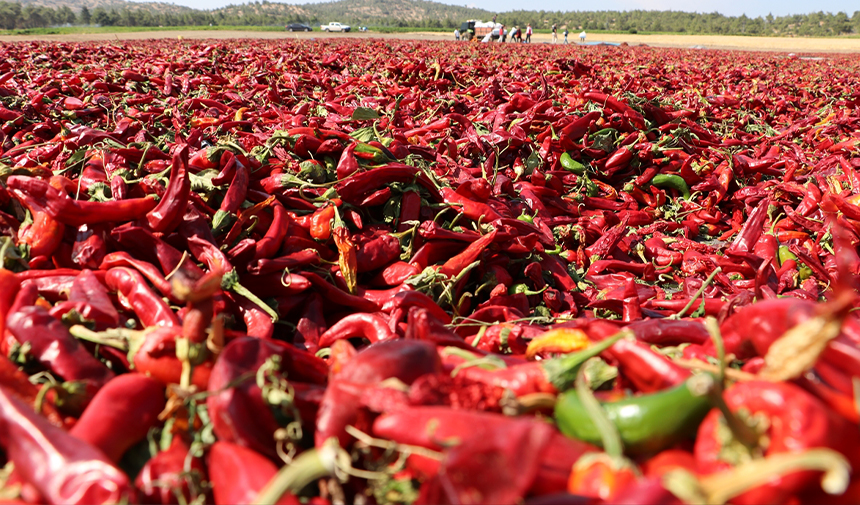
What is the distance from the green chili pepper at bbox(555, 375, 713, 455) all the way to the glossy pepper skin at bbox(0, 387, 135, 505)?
1253 millimetres

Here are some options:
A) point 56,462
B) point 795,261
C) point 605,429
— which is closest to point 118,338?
point 56,462

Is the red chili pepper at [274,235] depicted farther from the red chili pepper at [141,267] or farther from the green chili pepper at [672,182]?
the green chili pepper at [672,182]

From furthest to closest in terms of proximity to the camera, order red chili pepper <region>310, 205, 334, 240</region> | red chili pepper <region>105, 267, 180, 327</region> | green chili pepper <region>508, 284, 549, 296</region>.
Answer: green chili pepper <region>508, 284, 549, 296</region>, red chili pepper <region>310, 205, 334, 240</region>, red chili pepper <region>105, 267, 180, 327</region>

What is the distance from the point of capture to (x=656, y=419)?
125 cm

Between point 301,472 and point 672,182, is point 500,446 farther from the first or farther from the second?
point 672,182

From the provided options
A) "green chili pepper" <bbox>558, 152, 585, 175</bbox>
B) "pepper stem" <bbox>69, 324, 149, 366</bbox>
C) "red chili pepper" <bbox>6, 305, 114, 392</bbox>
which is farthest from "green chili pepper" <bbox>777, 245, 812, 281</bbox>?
"red chili pepper" <bbox>6, 305, 114, 392</bbox>

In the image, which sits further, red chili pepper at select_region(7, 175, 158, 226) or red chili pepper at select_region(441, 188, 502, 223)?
red chili pepper at select_region(441, 188, 502, 223)

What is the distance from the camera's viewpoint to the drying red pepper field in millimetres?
1202

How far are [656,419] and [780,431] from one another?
257 mm

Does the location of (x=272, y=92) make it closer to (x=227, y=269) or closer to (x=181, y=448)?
(x=227, y=269)

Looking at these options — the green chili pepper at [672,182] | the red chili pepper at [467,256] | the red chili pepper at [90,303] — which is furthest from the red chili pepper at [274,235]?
the green chili pepper at [672,182]

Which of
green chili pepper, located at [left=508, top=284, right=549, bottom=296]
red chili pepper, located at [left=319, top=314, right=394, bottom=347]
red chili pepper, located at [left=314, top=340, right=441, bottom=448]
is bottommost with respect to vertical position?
green chili pepper, located at [left=508, top=284, right=549, bottom=296]

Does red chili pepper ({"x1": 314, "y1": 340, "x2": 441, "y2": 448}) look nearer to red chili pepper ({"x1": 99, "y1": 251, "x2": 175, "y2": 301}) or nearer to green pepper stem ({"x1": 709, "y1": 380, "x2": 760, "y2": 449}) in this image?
green pepper stem ({"x1": 709, "y1": 380, "x2": 760, "y2": 449})

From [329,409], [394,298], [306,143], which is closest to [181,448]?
[329,409]
